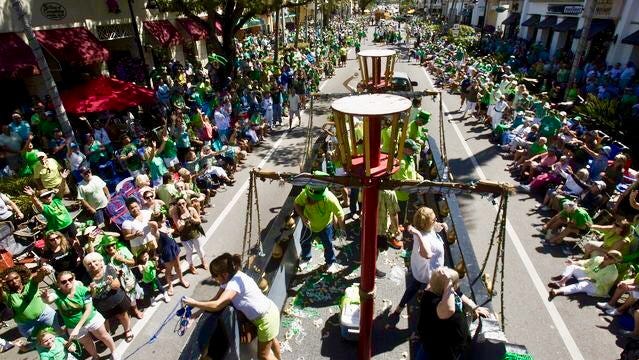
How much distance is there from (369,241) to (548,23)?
101 feet

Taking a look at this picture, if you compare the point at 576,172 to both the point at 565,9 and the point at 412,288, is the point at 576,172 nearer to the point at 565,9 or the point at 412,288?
the point at 412,288

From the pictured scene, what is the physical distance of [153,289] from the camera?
6492 mm

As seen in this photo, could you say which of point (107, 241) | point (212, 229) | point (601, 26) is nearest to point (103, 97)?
point (212, 229)

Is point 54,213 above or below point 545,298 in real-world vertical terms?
above

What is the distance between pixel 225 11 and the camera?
1872 cm

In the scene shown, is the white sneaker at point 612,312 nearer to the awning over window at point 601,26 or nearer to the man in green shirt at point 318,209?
the man in green shirt at point 318,209

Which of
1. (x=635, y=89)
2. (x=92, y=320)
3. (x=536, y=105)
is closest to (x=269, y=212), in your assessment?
(x=92, y=320)

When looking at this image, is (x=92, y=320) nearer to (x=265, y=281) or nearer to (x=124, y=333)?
(x=124, y=333)

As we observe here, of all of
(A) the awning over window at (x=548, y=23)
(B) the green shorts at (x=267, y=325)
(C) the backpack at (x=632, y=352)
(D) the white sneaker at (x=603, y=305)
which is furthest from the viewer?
(A) the awning over window at (x=548, y=23)

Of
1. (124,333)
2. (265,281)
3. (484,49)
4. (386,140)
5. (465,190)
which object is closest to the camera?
(465,190)

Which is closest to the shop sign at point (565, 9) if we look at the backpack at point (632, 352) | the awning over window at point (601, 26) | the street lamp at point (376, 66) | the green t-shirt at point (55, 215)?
the awning over window at point (601, 26)

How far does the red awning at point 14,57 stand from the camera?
11234mm

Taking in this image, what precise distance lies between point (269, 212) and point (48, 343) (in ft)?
17.4

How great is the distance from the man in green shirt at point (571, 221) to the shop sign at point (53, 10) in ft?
55.0
